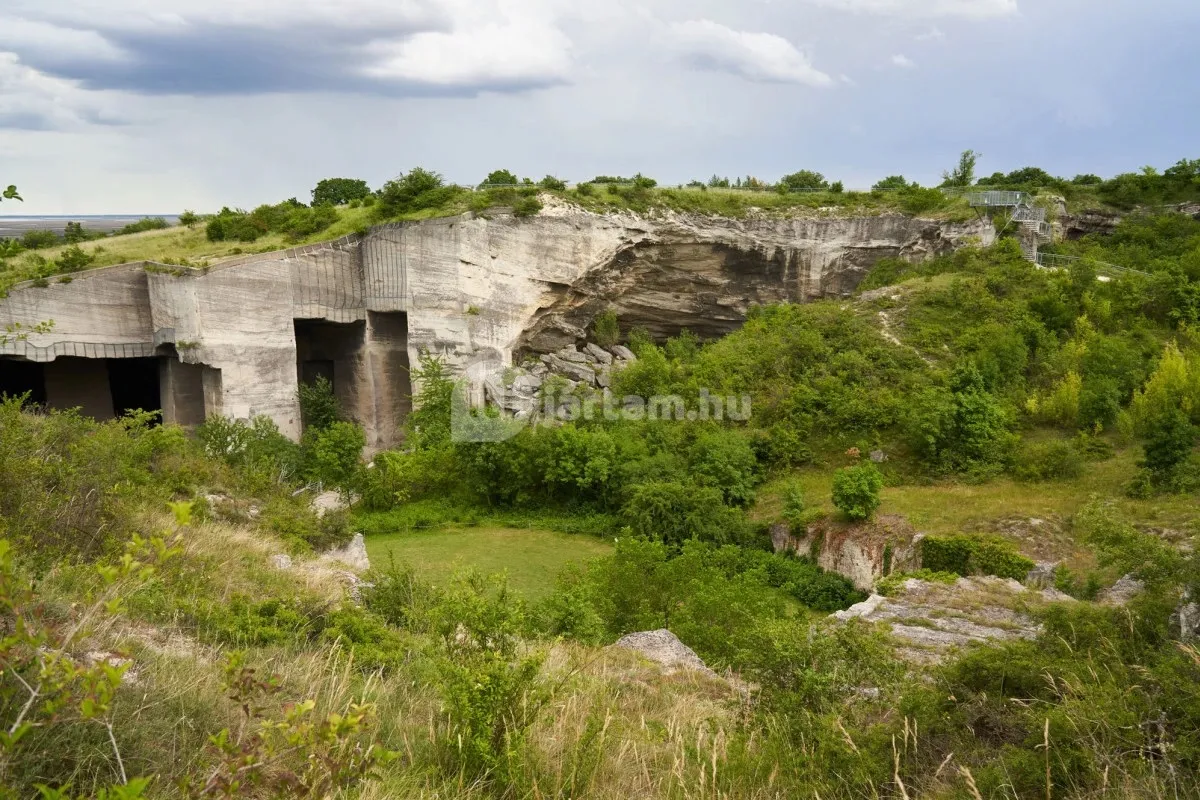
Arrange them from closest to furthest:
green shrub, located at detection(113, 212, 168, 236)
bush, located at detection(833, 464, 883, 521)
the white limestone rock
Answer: the white limestone rock < bush, located at detection(833, 464, 883, 521) < green shrub, located at detection(113, 212, 168, 236)

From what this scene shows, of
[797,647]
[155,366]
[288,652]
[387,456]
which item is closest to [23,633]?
[288,652]

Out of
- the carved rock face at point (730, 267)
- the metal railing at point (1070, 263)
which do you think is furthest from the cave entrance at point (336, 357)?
the metal railing at point (1070, 263)

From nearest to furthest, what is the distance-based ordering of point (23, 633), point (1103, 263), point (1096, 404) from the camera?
point (23, 633), point (1096, 404), point (1103, 263)

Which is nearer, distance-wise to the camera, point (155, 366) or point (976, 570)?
point (976, 570)

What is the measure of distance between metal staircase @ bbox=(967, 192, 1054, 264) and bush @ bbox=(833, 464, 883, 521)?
1174cm

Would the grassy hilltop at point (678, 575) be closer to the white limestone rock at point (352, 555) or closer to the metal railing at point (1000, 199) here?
the white limestone rock at point (352, 555)

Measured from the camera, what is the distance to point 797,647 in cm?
453

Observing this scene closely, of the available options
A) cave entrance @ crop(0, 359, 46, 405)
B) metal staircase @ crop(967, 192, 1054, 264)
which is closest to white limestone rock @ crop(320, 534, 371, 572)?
cave entrance @ crop(0, 359, 46, 405)

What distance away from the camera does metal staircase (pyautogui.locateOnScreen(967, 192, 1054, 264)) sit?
21.0 metres

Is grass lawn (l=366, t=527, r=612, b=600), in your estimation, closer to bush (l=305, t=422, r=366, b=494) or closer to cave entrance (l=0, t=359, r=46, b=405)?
bush (l=305, t=422, r=366, b=494)

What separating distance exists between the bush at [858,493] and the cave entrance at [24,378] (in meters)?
17.6

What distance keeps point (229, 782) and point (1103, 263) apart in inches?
907

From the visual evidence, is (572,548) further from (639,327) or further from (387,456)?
(639,327)

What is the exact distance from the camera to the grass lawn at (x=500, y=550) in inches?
516
